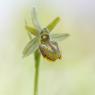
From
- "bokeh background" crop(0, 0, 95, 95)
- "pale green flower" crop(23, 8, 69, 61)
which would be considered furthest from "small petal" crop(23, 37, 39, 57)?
"bokeh background" crop(0, 0, 95, 95)

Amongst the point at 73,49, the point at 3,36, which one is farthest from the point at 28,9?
the point at 73,49

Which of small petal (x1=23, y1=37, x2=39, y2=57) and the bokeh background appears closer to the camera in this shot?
small petal (x1=23, y1=37, x2=39, y2=57)

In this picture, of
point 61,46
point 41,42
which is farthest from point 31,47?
point 61,46

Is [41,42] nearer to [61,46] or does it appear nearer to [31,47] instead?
[31,47]

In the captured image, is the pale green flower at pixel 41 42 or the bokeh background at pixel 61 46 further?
the bokeh background at pixel 61 46

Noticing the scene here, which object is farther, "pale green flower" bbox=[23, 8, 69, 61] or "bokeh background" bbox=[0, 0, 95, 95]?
"bokeh background" bbox=[0, 0, 95, 95]

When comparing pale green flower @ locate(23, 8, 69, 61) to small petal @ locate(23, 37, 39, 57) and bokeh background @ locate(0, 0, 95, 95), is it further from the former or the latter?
bokeh background @ locate(0, 0, 95, 95)

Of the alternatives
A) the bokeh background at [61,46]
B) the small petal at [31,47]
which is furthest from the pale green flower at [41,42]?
the bokeh background at [61,46]

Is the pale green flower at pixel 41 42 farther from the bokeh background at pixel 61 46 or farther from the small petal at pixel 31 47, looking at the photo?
the bokeh background at pixel 61 46
